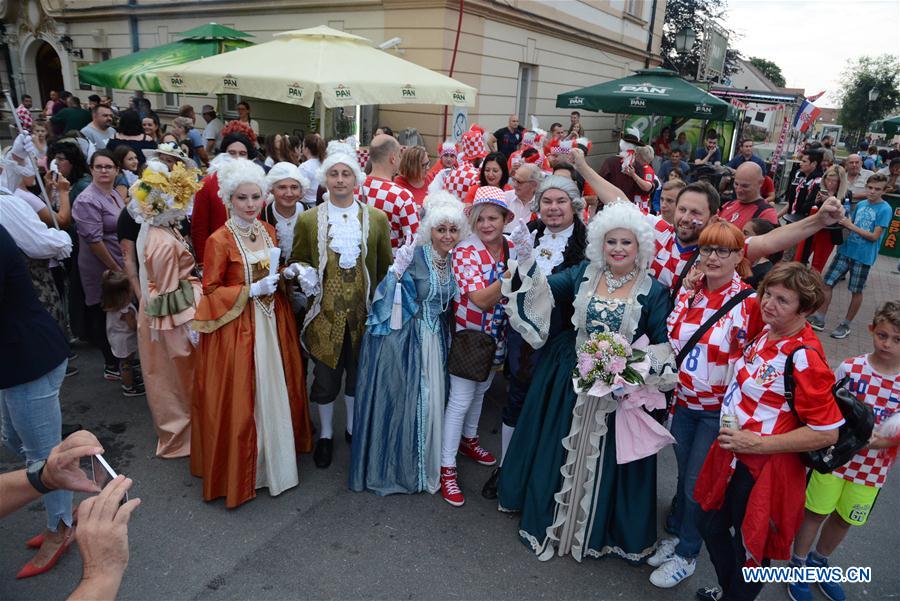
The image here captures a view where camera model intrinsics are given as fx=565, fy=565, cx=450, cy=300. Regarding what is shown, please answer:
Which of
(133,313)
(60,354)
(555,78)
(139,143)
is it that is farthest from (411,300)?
(555,78)

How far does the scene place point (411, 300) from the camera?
137 inches

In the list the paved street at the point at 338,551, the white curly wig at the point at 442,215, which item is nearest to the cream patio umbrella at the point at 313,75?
the white curly wig at the point at 442,215

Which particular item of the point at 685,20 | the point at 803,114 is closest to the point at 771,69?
the point at 685,20

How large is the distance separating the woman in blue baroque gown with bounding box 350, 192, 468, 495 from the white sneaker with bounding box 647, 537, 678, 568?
1.39 m

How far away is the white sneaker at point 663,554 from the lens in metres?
3.08

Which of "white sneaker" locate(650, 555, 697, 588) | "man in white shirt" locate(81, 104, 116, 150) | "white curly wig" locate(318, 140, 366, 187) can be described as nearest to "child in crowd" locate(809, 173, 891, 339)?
"white sneaker" locate(650, 555, 697, 588)

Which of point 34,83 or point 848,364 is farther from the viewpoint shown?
point 34,83

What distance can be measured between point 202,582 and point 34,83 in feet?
84.0

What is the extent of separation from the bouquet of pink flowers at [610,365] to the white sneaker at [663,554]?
3.41ft

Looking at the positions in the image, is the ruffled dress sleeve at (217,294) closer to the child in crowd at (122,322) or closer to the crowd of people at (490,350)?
the crowd of people at (490,350)

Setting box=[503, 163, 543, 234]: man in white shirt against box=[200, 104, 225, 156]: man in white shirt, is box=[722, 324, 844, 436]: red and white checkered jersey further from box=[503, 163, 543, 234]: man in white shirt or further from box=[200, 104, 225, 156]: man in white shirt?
box=[200, 104, 225, 156]: man in white shirt

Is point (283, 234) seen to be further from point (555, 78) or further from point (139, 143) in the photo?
point (555, 78)

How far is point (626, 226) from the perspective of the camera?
288 centimetres

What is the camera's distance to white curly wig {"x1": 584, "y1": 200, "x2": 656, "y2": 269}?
287 centimetres
